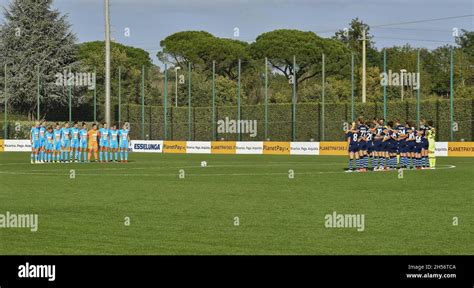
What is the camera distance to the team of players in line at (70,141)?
4875 centimetres

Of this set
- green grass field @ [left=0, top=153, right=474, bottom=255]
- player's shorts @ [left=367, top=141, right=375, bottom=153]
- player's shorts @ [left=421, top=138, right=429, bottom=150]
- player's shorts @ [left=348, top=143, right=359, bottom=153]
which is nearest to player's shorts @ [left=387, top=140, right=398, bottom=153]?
player's shorts @ [left=367, top=141, right=375, bottom=153]

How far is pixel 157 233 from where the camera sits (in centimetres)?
1731

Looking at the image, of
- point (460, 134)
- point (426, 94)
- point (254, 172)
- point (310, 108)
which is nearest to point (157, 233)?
point (254, 172)

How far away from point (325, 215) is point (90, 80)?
72839 millimetres

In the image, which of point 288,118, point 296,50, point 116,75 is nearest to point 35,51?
point 116,75

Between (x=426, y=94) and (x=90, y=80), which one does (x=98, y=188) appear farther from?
(x=426, y=94)

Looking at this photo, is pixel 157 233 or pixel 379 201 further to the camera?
pixel 379 201

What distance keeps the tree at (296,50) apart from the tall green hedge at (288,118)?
26.7 m

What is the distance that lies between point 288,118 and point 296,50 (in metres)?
38.2

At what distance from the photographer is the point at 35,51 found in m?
92.5

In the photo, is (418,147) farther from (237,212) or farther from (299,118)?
(299,118)

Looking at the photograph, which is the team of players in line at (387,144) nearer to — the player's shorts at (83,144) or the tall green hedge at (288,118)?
the player's shorts at (83,144)

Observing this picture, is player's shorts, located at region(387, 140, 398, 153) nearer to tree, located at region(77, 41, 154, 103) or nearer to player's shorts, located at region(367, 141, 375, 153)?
player's shorts, located at region(367, 141, 375, 153)

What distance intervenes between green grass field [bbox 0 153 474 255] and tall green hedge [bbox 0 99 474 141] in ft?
122
